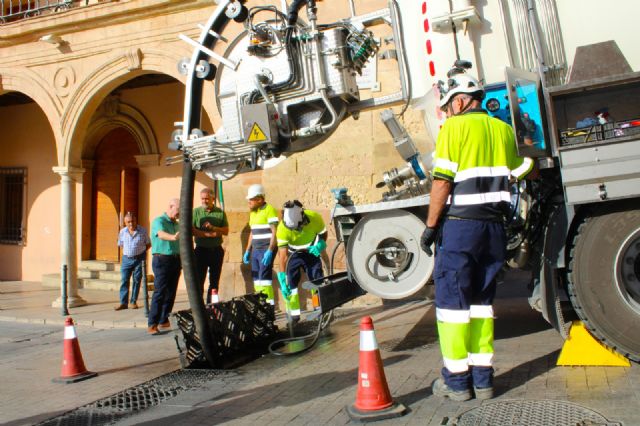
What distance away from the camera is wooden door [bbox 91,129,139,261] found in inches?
490

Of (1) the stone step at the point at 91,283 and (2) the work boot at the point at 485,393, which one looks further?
(1) the stone step at the point at 91,283

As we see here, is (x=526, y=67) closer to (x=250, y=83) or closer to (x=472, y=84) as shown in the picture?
(x=472, y=84)

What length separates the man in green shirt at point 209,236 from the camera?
314 inches

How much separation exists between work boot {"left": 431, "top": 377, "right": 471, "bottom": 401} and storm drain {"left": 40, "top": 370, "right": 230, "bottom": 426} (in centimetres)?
188

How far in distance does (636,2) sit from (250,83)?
2875mm

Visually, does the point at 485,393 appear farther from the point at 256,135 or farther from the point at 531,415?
the point at 256,135

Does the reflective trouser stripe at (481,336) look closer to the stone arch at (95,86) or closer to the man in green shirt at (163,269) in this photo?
the man in green shirt at (163,269)

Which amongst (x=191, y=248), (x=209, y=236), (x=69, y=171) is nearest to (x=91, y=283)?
(x=69, y=171)

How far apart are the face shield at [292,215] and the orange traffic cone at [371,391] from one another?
11.5 ft

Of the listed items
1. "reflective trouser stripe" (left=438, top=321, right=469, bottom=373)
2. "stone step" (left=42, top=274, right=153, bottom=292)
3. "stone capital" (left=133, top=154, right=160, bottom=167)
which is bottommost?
"reflective trouser stripe" (left=438, top=321, right=469, bottom=373)

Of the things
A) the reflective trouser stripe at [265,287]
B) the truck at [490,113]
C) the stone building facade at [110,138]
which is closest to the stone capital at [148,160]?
the stone building facade at [110,138]

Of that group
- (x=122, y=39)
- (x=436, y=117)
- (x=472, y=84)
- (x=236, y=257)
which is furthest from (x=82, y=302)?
(x=472, y=84)

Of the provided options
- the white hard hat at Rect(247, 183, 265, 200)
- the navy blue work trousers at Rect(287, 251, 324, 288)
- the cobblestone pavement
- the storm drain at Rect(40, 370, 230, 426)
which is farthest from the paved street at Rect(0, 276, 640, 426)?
the white hard hat at Rect(247, 183, 265, 200)

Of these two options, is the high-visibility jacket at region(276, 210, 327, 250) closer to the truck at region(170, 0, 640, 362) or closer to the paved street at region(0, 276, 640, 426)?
the paved street at region(0, 276, 640, 426)
